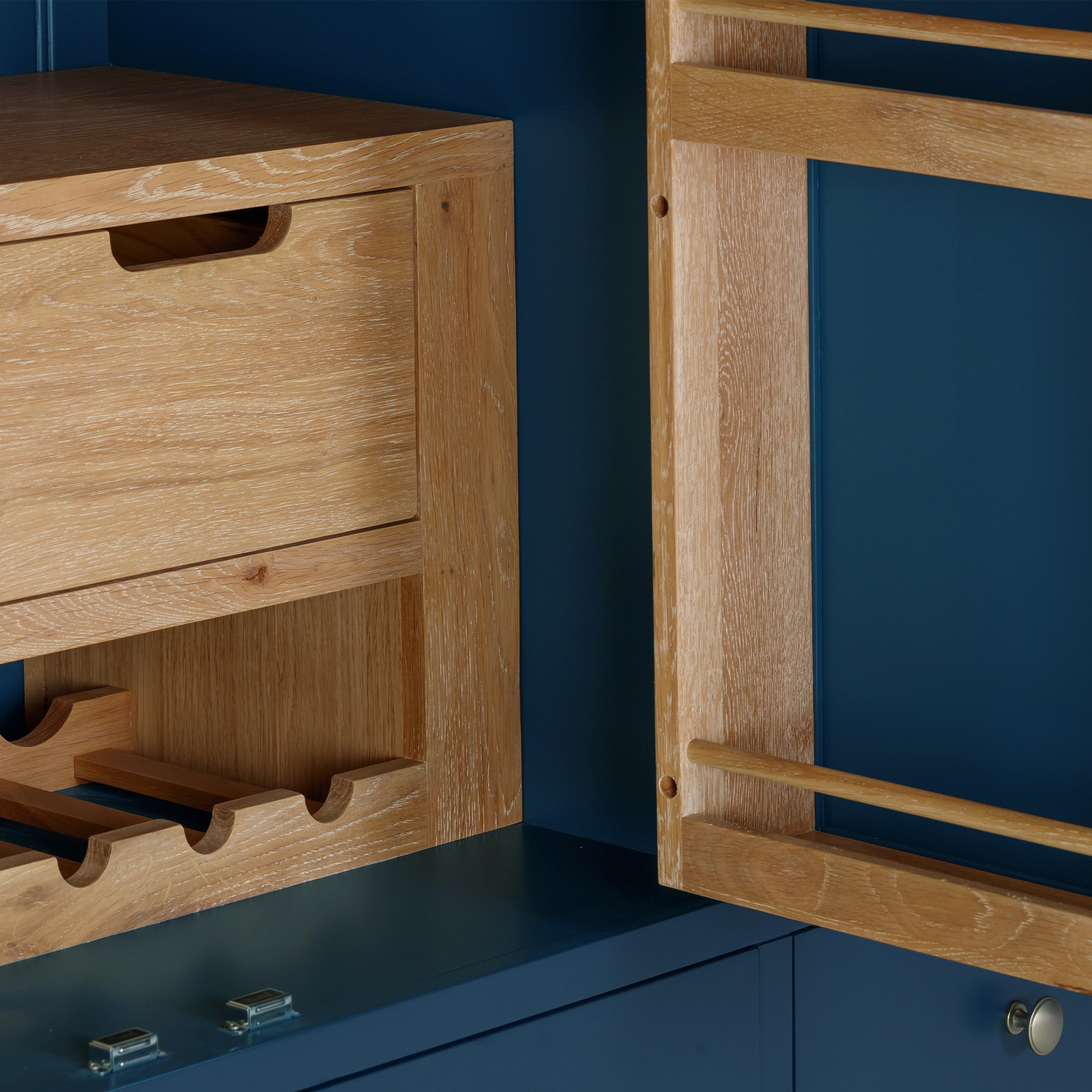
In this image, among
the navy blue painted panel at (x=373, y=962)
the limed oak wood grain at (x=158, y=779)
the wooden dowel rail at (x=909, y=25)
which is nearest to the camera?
the wooden dowel rail at (x=909, y=25)

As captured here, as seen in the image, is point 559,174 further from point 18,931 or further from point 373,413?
point 18,931

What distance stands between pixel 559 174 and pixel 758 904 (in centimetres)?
48

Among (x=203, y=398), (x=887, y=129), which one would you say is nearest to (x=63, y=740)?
(x=203, y=398)

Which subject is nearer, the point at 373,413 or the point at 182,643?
the point at 373,413

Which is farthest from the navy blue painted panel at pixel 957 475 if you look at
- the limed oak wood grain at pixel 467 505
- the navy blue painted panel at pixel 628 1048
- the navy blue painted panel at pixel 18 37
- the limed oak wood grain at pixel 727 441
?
the navy blue painted panel at pixel 18 37

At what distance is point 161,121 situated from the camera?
121 cm

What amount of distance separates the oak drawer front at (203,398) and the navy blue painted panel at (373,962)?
219mm

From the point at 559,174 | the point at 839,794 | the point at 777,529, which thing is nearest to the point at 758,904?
the point at 839,794

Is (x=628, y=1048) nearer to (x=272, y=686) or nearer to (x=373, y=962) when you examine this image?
→ (x=373, y=962)

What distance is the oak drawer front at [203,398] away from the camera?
104cm

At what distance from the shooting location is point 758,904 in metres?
1.02

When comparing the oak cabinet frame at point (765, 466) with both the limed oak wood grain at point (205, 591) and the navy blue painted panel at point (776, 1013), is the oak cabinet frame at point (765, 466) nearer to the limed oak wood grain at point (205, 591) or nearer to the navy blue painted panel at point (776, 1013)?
the navy blue painted panel at point (776, 1013)

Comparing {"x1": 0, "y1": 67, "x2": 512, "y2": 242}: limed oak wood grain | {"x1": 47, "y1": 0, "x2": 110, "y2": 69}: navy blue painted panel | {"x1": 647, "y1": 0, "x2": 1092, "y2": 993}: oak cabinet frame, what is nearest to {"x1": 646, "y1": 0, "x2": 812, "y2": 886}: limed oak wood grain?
{"x1": 647, "y1": 0, "x2": 1092, "y2": 993}: oak cabinet frame

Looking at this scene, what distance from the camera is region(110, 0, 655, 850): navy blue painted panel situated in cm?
118
